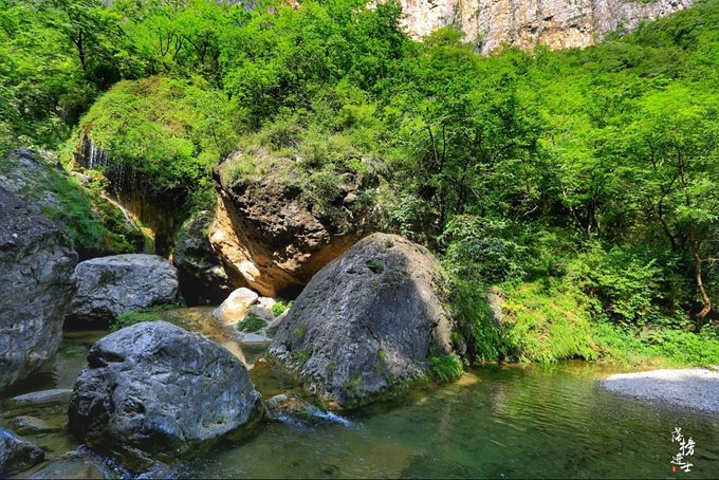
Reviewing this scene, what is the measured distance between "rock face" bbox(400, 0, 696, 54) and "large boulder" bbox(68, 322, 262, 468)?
171 feet

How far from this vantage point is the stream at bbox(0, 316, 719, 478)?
14.9 ft

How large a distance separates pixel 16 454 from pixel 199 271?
10.5 metres

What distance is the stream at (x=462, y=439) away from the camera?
4.53m

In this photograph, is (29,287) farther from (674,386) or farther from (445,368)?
(674,386)

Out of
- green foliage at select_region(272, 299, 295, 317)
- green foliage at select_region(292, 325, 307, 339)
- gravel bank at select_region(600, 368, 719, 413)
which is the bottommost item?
gravel bank at select_region(600, 368, 719, 413)

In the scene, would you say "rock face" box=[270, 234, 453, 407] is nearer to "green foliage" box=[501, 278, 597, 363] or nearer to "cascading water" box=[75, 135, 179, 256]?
"green foliage" box=[501, 278, 597, 363]

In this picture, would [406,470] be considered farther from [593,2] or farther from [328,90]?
[593,2]

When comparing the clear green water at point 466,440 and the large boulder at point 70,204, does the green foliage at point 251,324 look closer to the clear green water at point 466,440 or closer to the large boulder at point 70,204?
the clear green water at point 466,440

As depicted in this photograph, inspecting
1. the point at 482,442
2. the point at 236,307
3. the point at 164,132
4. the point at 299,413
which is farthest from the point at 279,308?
the point at 164,132

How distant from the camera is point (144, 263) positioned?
477 inches

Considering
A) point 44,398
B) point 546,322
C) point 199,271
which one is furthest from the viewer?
point 199,271

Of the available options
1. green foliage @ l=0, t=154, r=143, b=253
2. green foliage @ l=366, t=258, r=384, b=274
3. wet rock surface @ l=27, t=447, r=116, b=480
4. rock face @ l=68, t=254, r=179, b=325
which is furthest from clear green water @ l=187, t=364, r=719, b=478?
green foliage @ l=0, t=154, r=143, b=253

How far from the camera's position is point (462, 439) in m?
5.41

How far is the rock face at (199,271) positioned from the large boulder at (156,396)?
8978 mm
